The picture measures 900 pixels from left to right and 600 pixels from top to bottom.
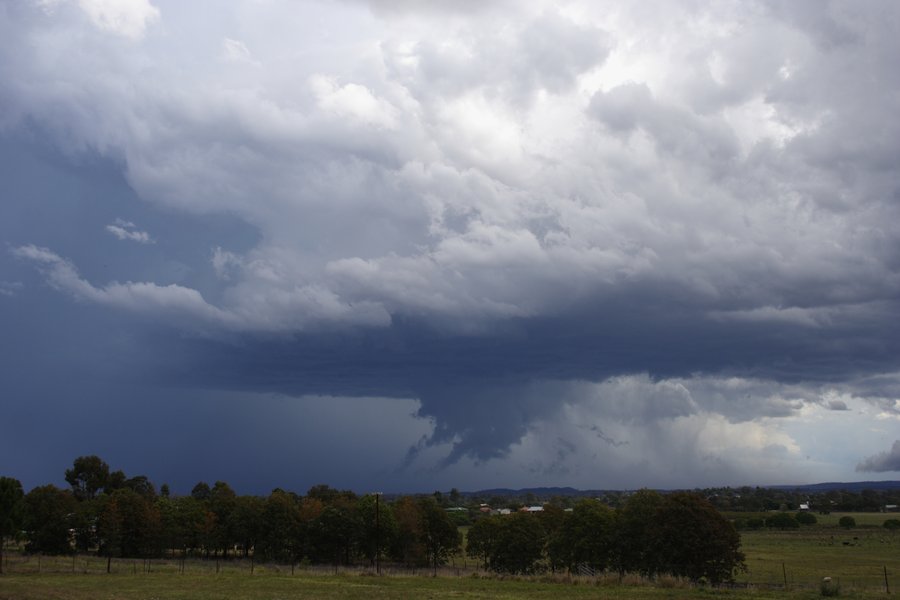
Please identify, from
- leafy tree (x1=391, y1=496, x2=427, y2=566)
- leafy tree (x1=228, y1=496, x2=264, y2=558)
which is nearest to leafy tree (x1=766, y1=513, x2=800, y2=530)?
leafy tree (x1=391, y1=496, x2=427, y2=566)

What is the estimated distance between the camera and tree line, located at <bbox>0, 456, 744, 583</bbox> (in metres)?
62.2

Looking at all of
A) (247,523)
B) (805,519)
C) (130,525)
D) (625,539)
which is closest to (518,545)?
(625,539)

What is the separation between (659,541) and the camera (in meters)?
62.4

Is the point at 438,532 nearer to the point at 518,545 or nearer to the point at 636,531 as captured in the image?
the point at 518,545

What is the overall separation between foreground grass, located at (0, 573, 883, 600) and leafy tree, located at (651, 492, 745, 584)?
33.4 feet

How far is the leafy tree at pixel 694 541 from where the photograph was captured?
5984 centimetres

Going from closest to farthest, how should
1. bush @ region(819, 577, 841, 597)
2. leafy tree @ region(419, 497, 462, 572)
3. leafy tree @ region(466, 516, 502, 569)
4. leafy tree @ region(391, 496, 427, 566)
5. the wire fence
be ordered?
bush @ region(819, 577, 841, 597)
the wire fence
leafy tree @ region(466, 516, 502, 569)
leafy tree @ region(391, 496, 427, 566)
leafy tree @ region(419, 497, 462, 572)

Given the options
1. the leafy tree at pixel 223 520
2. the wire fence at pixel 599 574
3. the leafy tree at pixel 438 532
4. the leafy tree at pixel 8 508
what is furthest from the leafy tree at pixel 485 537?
the leafy tree at pixel 8 508

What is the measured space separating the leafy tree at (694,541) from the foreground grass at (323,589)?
1019 cm

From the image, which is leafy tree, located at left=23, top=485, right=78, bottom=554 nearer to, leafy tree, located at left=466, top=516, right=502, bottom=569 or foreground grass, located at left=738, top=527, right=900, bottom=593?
leafy tree, located at left=466, top=516, right=502, bottom=569

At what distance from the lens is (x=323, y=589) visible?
5109cm

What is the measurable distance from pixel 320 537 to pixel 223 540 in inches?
729

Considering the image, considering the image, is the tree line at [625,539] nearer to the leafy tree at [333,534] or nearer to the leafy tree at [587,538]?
the leafy tree at [587,538]

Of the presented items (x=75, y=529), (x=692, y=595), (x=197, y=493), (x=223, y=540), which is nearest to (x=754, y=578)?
(x=692, y=595)
